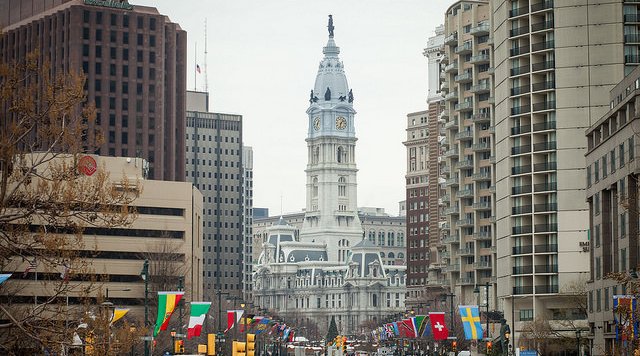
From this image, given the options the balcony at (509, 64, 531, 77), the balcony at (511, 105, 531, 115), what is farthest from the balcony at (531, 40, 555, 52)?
the balcony at (511, 105, 531, 115)

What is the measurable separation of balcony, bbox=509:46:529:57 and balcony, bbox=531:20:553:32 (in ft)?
7.85

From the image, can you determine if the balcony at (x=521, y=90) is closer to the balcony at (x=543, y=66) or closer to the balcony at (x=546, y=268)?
the balcony at (x=543, y=66)

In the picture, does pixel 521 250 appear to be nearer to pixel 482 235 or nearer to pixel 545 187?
pixel 545 187

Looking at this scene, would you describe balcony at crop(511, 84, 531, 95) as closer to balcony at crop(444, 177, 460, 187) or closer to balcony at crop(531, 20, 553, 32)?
balcony at crop(531, 20, 553, 32)

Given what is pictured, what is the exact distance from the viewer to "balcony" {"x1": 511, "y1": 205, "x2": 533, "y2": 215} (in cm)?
13426

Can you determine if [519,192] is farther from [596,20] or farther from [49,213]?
[49,213]

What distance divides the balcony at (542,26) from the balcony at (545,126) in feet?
29.7

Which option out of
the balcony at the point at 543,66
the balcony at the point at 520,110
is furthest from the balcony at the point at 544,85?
the balcony at the point at 520,110

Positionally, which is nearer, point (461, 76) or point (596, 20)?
point (596, 20)

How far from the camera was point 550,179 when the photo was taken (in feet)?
433

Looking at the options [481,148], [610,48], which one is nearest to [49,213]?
[610,48]

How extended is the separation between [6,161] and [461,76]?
135 metres

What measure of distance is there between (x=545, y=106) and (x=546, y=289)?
17573mm

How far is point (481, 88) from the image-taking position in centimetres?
16275
